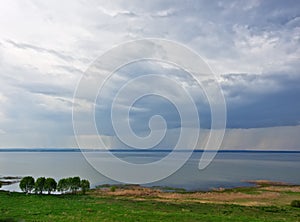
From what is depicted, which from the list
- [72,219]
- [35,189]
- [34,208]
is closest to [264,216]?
[72,219]

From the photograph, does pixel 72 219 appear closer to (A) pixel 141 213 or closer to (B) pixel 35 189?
(A) pixel 141 213

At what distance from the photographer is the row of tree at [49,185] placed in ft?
165

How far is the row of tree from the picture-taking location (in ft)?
165

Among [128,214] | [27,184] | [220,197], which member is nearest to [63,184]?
[27,184]

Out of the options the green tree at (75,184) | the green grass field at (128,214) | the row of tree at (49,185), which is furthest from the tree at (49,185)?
the green grass field at (128,214)

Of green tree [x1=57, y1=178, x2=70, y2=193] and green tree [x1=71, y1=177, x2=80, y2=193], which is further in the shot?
green tree [x1=71, y1=177, x2=80, y2=193]

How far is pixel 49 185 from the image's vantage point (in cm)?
5075

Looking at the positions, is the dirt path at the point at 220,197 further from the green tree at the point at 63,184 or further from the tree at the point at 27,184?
the tree at the point at 27,184

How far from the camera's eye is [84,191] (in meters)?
53.9

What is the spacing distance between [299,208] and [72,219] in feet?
97.7

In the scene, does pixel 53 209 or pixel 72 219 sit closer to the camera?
pixel 72 219

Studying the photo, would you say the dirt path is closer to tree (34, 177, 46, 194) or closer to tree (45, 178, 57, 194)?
tree (45, 178, 57, 194)

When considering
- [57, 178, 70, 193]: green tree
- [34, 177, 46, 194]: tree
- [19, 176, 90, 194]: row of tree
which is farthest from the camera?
[57, 178, 70, 193]: green tree

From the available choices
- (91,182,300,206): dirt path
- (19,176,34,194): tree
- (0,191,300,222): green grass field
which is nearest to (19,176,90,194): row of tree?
(19,176,34,194): tree
